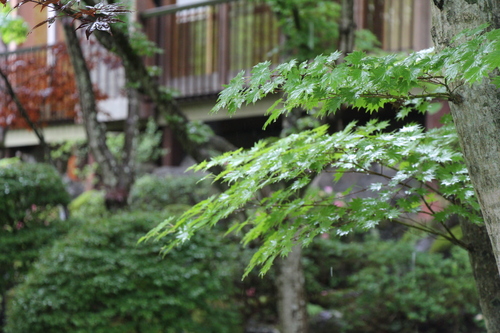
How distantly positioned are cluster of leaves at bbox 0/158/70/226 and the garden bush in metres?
1.03

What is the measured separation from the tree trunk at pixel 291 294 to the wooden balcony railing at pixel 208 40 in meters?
4.74

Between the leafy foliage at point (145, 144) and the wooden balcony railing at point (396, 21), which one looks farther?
the leafy foliage at point (145, 144)

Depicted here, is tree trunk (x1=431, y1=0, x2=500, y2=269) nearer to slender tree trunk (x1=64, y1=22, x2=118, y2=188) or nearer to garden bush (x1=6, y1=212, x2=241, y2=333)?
garden bush (x1=6, y1=212, x2=241, y2=333)

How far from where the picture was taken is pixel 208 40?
10703 millimetres

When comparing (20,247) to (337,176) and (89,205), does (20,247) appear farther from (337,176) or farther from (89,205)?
(337,176)

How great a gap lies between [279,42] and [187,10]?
6.67ft

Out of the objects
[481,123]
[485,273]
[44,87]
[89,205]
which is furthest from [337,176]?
[44,87]

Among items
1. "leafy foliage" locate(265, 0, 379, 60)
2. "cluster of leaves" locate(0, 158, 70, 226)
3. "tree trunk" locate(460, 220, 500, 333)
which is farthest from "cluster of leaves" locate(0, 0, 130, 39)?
"cluster of leaves" locate(0, 158, 70, 226)

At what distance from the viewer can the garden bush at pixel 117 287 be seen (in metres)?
6.01

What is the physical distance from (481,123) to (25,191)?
20.1ft

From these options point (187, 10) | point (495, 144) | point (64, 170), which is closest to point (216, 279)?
point (495, 144)

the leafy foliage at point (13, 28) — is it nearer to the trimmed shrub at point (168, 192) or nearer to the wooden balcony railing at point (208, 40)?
the wooden balcony railing at point (208, 40)

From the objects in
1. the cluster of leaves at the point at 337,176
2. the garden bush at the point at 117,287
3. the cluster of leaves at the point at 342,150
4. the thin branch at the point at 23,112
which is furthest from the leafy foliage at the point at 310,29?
the cluster of leaves at the point at 337,176

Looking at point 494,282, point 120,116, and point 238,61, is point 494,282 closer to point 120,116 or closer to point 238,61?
point 238,61
